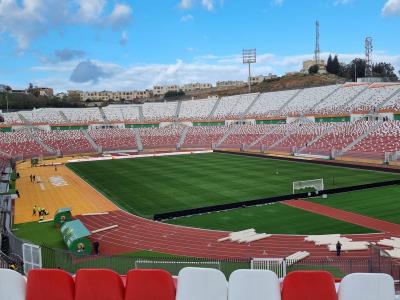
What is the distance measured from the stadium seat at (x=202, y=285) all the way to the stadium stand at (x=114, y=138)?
215 feet

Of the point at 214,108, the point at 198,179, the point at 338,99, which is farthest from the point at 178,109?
the point at 198,179

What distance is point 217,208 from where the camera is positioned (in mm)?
24656

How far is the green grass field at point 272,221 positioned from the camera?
20344mm

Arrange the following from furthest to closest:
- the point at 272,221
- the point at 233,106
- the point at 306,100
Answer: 1. the point at 233,106
2. the point at 306,100
3. the point at 272,221

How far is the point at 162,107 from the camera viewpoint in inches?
3935

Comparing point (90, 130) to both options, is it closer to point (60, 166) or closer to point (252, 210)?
point (60, 166)

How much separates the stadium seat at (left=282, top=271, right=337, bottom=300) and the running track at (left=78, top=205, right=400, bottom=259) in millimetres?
12670

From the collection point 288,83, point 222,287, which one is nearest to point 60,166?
point 222,287

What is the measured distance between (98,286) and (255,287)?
6.13ft

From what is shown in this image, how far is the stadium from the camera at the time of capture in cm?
495

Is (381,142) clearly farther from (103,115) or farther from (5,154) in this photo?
(103,115)

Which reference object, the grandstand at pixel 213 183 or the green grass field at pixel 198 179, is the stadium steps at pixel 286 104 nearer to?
the grandstand at pixel 213 183

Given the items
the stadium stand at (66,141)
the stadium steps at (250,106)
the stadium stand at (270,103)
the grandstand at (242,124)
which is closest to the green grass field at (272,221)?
the grandstand at (242,124)

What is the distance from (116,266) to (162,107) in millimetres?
88347
